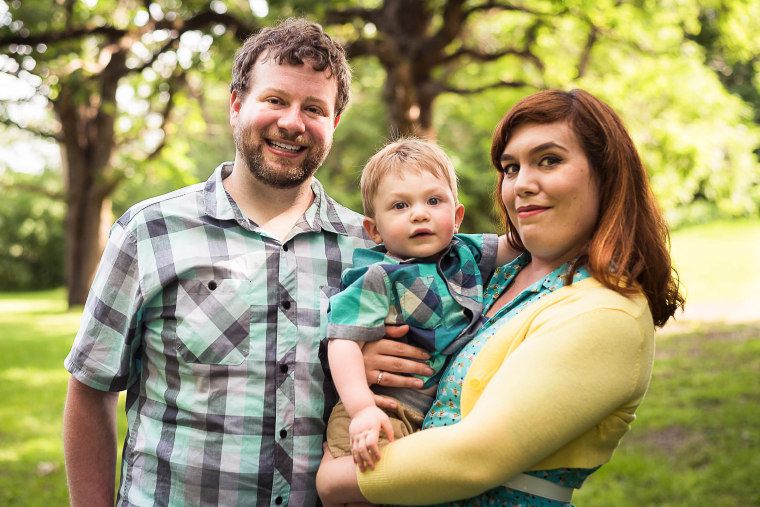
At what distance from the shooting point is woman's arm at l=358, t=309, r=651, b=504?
63.4 inches

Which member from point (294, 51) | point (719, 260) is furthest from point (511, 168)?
point (719, 260)

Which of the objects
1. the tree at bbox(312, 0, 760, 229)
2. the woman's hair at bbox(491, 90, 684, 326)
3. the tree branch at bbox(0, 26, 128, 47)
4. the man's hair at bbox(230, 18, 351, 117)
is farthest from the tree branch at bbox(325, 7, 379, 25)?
the woman's hair at bbox(491, 90, 684, 326)

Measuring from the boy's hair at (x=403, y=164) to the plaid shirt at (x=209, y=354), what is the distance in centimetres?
35

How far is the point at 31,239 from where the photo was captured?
97.5 feet

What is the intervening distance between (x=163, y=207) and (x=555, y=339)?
4.62ft

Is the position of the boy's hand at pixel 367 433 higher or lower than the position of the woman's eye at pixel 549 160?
lower

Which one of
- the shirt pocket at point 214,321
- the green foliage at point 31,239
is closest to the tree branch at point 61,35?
the shirt pocket at point 214,321

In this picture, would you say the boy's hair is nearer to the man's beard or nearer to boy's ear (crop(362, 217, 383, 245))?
boy's ear (crop(362, 217, 383, 245))

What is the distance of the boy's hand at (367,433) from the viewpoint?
1808mm

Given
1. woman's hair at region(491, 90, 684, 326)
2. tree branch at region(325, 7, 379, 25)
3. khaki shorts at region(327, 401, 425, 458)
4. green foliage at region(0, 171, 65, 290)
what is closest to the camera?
woman's hair at region(491, 90, 684, 326)

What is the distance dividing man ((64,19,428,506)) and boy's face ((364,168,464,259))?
10.7 inches

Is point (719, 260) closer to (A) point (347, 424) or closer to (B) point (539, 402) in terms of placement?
(A) point (347, 424)

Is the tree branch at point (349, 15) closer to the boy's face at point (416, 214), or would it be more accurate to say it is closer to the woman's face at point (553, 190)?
the boy's face at point (416, 214)

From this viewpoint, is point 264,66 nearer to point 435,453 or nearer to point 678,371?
point 435,453
